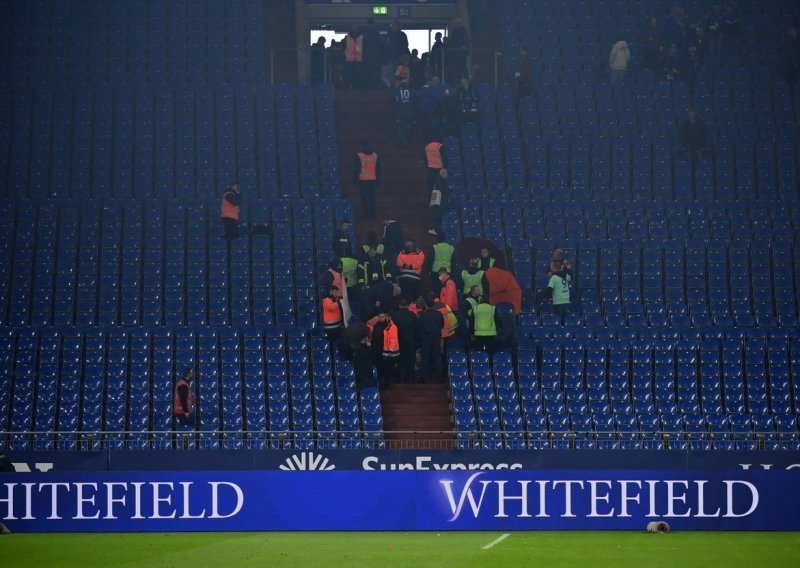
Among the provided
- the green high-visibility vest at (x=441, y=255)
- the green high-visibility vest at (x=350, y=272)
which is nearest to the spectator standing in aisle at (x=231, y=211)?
the green high-visibility vest at (x=350, y=272)

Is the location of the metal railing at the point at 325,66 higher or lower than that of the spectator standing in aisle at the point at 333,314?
higher

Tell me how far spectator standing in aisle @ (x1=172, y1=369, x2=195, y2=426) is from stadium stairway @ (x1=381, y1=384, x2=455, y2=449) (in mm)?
3704

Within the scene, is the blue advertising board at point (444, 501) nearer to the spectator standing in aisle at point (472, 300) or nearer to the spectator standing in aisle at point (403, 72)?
the spectator standing in aisle at point (472, 300)

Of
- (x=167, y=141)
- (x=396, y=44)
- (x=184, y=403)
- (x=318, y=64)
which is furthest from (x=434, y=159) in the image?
(x=184, y=403)

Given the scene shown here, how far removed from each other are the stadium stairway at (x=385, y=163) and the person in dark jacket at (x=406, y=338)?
14.1 feet

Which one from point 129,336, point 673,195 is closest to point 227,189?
point 129,336

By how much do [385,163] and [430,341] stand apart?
24.6ft

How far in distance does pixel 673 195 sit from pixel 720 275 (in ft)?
8.98

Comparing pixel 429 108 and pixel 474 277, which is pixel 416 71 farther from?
pixel 474 277

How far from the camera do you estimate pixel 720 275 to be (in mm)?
32562

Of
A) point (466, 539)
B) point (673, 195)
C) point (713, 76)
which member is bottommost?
point (466, 539)

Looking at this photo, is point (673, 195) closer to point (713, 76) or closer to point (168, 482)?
point (713, 76)

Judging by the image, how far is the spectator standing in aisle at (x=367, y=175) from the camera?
3328 centimetres

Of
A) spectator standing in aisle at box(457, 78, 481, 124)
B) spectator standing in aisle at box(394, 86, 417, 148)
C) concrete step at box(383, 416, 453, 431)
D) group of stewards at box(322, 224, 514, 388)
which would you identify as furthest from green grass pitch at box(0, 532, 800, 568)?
spectator standing in aisle at box(394, 86, 417, 148)
